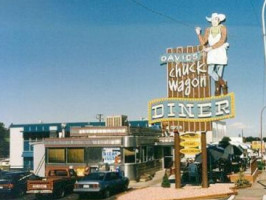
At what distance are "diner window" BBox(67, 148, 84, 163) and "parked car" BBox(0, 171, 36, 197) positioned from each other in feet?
28.7

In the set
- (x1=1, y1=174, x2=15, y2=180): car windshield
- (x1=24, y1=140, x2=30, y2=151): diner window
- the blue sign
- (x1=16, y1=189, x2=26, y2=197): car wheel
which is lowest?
(x1=16, y1=189, x2=26, y2=197): car wheel

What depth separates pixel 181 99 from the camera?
2609cm

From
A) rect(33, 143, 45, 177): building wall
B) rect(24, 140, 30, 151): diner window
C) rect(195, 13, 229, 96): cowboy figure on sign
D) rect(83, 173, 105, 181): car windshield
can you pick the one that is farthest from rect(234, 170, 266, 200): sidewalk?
rect(24, 140, 30, 151): diner window

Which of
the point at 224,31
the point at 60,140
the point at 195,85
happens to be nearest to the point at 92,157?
the point at 60,140

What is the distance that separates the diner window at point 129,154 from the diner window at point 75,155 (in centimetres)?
402

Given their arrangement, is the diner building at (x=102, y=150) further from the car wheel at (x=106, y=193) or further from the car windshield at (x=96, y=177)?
the car wheel at (x=106, y=193)

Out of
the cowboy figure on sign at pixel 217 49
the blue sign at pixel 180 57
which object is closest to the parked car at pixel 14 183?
the blue sign at pixel 180 57

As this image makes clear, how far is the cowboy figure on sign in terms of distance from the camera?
2523 centimetres

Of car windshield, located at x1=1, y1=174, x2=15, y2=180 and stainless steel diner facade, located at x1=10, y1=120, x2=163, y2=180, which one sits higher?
stainless steel diner facade, located at x1=10, y1=120, x2=163, y2=180

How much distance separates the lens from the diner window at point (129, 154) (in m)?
33.9

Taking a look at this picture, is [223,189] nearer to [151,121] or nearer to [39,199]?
[151,121]

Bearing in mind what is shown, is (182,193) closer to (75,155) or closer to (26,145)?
(75,155)

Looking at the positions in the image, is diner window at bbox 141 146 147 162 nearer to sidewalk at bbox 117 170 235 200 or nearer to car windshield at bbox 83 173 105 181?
sidewalk at bbox 117 170 235 200

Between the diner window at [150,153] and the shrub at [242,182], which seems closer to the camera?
the shrub at [242,182]
